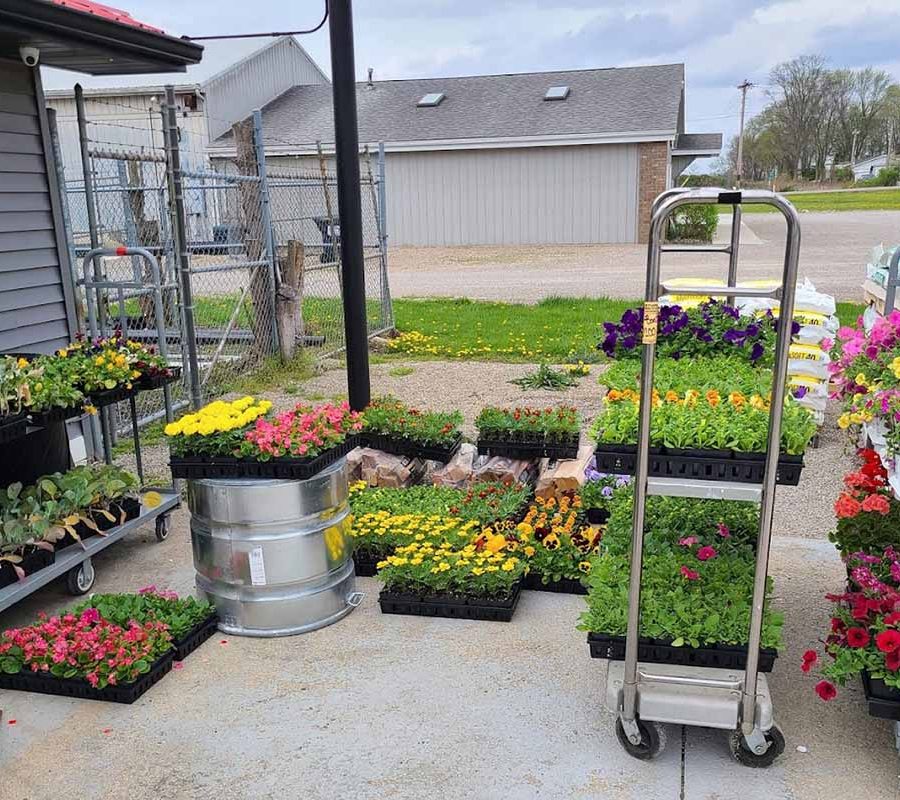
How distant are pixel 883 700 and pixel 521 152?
22.6 m

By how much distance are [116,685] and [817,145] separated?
69499 millimetres

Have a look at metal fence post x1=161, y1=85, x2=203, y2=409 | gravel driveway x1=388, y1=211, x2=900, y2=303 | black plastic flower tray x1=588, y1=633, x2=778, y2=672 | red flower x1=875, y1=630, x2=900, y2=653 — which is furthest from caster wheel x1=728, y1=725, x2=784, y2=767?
gravel driveway x1=388, y1=211, x2=900, y2=303

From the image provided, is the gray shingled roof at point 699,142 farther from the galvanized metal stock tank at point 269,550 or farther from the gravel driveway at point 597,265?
the galvanized metal stock tank at point 269,550

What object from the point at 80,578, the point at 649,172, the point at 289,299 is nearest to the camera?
the point at 80,578

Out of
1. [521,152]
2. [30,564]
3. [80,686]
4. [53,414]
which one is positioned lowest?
[80,686]

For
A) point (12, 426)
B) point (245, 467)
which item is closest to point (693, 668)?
point (245, 467)

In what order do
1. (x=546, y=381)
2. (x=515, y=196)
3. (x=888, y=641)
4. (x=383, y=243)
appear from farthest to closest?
Answer: (x=515, y=196) < (x=383, y=243) < (x=546, y=381) < (x=888, y=641)

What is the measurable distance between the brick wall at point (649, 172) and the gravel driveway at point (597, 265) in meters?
1.24

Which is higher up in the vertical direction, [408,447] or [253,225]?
[253,225]

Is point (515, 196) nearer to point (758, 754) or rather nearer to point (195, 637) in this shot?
point (195, 637)

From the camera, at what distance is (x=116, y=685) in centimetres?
326

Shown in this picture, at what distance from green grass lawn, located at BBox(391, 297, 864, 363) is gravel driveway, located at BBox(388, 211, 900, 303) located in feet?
3.92

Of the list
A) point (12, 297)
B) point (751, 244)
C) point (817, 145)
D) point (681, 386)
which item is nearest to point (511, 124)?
point (751, 244)

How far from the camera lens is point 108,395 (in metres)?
4.38
